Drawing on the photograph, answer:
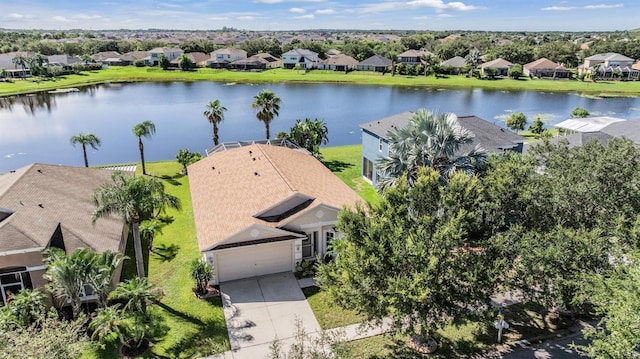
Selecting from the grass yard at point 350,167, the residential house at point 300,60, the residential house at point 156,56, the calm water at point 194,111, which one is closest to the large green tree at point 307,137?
the grass yard at point 350,167

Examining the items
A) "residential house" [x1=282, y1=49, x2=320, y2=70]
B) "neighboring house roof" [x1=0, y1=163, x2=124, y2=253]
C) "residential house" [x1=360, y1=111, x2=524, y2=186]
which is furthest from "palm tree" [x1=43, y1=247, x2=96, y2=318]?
"residential house" [x1=282, y1=49, x2=320, y2=70]

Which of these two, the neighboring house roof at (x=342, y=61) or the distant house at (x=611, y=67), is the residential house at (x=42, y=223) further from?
the distant house at (x=611, y=67)

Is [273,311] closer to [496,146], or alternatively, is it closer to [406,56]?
[496,146]

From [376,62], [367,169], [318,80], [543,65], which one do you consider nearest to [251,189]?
[367,169]

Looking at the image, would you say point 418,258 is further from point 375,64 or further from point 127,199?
point 375,64

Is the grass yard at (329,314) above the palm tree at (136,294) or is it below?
below
